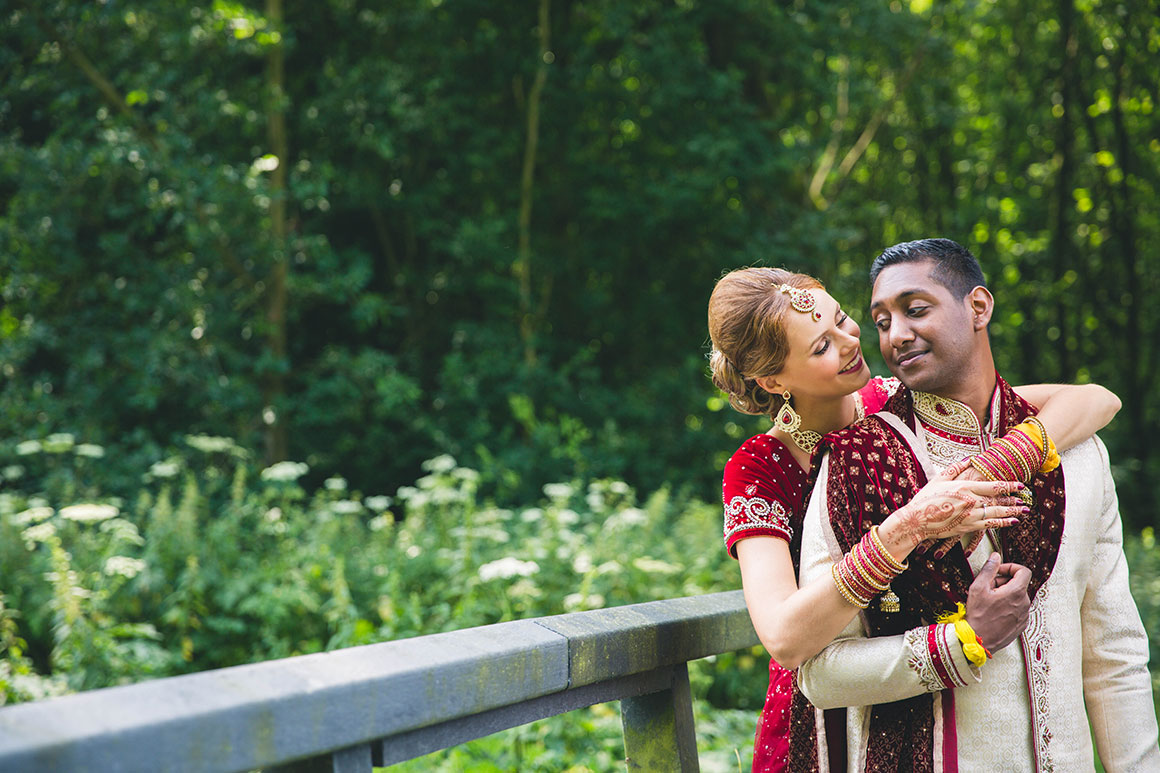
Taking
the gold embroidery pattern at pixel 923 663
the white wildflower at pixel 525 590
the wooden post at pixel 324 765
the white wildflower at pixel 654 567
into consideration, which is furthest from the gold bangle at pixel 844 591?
the white wildflower at pixel 525 590

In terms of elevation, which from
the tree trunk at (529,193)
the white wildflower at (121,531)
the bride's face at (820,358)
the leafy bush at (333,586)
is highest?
the tree trunk at (529,193)

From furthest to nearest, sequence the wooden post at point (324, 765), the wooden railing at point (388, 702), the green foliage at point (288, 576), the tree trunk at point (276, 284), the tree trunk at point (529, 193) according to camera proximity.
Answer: the tree trunk at point (529, 193) < the tree trunk at point (276, 284) < the green foliage at point (288, 576) < the wooden post at point (324, 765) < the wooden railing at point (388, 702)

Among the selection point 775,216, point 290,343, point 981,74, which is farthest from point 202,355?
point 981,74

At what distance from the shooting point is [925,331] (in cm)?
171

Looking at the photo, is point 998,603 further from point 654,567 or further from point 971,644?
point 654,567

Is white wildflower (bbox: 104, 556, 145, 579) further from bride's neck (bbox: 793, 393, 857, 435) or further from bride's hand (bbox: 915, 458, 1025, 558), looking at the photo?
bride's hand (bbox: 915, 458, 1025, 558)

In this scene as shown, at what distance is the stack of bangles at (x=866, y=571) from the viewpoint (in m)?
1.49

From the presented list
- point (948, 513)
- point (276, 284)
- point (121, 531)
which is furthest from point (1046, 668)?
point (276, 284)

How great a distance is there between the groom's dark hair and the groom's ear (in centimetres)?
1

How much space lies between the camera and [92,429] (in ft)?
25.2

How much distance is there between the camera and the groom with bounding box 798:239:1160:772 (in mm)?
1607

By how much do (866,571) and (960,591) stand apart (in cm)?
24

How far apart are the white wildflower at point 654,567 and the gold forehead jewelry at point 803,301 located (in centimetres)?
303

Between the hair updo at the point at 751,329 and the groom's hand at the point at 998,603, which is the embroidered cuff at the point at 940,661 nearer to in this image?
the groom's hand at the point at 998,603
